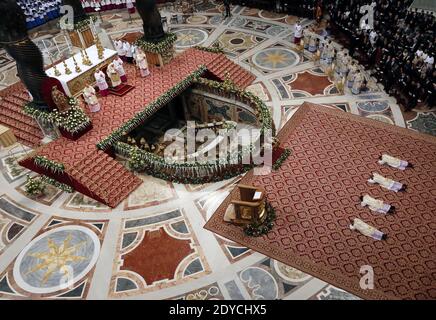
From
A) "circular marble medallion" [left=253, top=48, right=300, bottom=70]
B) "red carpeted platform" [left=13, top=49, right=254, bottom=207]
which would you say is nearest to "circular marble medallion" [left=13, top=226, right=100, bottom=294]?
"red carpeted platform" [left=13, top=49, right=254, bottom=207]

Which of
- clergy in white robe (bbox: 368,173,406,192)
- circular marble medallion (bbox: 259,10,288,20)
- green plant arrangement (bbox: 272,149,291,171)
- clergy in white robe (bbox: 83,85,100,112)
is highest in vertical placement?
clergy in white robe (bbox: 83,85,100,112)

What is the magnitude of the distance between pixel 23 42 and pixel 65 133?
2.66m

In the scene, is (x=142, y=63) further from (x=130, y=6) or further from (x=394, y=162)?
(x=394, y=162)

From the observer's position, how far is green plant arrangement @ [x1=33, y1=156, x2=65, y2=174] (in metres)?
9.77

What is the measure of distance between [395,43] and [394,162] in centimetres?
→ 564

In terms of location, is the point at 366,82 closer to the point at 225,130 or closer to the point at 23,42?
the point at 225,130

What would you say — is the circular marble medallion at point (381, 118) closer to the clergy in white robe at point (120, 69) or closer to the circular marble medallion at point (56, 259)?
the clergy in white robe at point (120, 69)

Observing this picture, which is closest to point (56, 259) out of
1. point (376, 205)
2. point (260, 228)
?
point (260, 228)

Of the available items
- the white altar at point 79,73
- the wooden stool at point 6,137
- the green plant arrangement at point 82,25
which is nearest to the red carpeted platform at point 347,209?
the white altar at point 79,73

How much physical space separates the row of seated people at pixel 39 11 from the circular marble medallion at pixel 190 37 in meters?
6.84

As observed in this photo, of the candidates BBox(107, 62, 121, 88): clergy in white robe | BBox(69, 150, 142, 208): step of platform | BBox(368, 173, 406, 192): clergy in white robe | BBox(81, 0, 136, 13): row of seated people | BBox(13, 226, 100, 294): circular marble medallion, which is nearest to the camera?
BBox(13, 226, 100, 294): circular marble medallion

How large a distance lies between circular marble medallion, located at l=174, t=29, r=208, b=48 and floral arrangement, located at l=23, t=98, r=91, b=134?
7.10m

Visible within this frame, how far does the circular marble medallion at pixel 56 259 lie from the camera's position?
816 centimetres

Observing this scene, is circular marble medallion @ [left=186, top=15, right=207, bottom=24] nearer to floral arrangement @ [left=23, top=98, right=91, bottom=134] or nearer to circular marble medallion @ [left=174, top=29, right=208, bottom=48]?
circular marble medallion @ [left=174, top=29, right=208, bottom=48]
